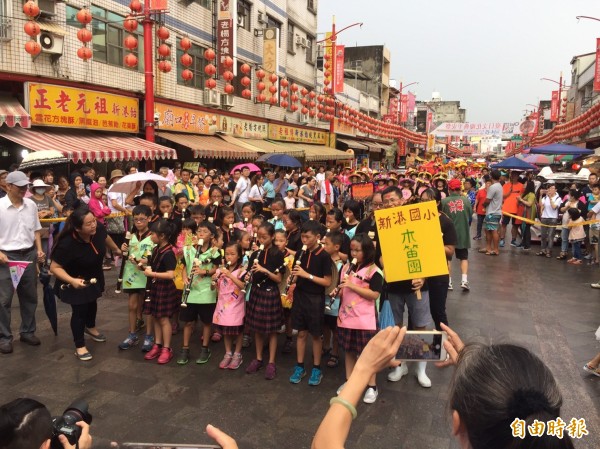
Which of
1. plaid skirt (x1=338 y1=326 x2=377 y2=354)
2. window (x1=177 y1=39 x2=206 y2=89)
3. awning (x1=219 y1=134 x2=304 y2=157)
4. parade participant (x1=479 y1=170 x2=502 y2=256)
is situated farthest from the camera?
awning (x1=219 y1=134 x2=304 y2=157)

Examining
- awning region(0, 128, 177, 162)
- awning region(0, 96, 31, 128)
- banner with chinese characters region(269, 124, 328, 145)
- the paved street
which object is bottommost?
the paved street

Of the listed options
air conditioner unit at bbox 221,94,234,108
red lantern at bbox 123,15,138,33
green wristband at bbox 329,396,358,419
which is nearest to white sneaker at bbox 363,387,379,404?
green wristband at bbox 329,396,358,419

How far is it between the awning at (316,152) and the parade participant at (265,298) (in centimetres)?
1935

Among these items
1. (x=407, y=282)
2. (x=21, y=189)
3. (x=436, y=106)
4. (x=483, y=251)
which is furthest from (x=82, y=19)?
(x=436, y=106)

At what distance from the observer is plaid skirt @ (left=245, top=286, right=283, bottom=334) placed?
475cm

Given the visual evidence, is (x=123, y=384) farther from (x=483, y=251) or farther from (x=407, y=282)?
(x=483, y=251)

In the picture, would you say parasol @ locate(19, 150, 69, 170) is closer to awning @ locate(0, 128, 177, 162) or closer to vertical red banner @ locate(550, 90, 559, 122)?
awning @ locate(0, 128, 177, 162)

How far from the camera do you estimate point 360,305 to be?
435 centimetres

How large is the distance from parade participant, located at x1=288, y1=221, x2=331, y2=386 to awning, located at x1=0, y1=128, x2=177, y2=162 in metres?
8.34

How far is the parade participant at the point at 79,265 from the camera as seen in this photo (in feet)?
15.8

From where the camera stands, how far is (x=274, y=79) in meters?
20.3

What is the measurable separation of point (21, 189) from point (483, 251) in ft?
33.6

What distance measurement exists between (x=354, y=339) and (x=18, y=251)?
13.0 feet

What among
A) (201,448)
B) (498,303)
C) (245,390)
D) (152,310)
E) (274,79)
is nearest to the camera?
(201,448)
